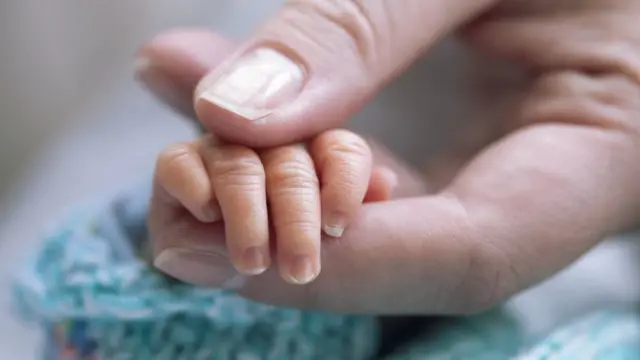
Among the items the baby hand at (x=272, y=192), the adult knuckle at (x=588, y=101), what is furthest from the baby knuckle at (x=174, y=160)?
the adult knuckle at (x=588, y=101)

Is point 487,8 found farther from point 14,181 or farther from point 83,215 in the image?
point 14,181

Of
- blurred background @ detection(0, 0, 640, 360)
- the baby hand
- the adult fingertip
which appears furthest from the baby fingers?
blurred background @ detection(0, 0, 640, 360)

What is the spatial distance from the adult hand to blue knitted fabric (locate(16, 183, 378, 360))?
34 millimetres

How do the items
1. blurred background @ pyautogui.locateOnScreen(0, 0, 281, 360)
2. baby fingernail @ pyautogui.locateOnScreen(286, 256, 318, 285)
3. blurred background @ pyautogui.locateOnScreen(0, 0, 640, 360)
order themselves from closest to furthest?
baby fingernail @ pyautogui.locateOnScreen(286, 256, 318, 285) → blurred background @ pyautogui.locateOnScreen(0, 0, 640, 360) → blurred background @ pyautogui.locateOnScreen(0, 0, 281, 360)

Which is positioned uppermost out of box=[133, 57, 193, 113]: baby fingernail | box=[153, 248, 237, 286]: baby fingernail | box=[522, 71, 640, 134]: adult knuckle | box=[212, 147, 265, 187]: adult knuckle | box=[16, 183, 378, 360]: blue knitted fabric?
box=[522, 71, 640, 134]: adult knuckle

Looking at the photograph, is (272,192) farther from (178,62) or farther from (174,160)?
(178,62)

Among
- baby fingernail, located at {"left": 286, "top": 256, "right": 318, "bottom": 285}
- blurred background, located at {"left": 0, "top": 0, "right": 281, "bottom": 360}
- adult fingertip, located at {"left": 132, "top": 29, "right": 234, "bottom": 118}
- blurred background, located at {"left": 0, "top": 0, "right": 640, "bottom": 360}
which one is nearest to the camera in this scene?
baby fingernail, located at {"left": 286, "top": 256, "right": 318, "bottom": 285}

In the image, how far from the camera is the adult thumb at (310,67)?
487mm

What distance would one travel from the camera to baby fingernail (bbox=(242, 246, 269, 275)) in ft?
1.48

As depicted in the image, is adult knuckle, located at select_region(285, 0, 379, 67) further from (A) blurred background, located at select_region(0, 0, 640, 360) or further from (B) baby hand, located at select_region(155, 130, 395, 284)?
(A) blurred background, located at select_region(0, 0, 640, 360)

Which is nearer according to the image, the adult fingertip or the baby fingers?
the baby fingers

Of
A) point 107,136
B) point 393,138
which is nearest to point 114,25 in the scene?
point 107,136

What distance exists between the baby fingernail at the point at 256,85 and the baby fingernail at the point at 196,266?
8cm

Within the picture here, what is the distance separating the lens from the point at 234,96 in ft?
1.61
